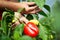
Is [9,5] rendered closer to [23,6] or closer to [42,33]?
[23,6]

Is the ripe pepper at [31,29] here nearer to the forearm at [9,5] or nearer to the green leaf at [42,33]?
the green leaf at [42,33]

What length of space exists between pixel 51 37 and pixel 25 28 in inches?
4.8

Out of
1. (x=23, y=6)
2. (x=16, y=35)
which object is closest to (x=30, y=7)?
(x=23, y=6)

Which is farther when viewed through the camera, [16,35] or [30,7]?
[30,7]

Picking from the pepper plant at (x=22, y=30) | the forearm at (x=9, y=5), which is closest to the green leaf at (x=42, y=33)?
the pepper plant at (x=22, y=30)

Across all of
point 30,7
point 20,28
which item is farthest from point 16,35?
point 30,7

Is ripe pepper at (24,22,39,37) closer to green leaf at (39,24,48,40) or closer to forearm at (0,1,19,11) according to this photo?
green leaf at (39,24,48,40)

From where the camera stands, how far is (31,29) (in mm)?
577

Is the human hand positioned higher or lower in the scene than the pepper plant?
higher

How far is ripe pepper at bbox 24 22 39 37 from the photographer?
54 cm

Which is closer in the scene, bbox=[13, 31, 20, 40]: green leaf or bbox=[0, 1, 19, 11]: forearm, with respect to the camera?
bbox=[13, 31, 20, 40]: green leaf

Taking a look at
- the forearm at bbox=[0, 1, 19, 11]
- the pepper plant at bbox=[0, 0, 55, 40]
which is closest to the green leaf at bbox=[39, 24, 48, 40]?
the pepper plant at bbox=[0, 0, 55, 40]

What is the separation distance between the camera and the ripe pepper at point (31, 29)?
542 mm

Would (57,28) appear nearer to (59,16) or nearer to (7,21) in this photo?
(59,16)
